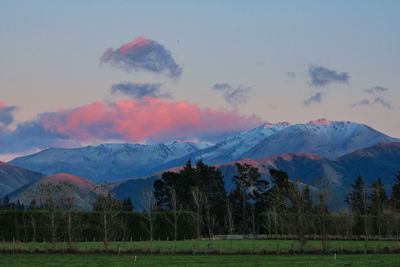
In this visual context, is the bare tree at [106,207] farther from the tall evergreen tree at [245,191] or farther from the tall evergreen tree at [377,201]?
the tall evergreen tree at [245,191]

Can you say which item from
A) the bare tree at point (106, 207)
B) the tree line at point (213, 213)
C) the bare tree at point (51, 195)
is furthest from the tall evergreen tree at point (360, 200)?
the bare tree at point (51, 195)

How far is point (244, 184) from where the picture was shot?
122188 millimetres

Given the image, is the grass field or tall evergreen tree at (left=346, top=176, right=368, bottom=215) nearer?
the grass field

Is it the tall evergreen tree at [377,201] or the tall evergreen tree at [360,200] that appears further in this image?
the tall evergreen tree at [360,200]

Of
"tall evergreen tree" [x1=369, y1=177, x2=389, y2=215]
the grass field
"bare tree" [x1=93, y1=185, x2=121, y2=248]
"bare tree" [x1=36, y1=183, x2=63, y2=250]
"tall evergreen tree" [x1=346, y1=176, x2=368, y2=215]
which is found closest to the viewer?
the grass field

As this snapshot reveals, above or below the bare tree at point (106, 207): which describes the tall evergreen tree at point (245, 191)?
above

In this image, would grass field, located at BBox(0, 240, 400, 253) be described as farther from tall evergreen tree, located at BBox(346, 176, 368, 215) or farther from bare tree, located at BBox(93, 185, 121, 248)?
tall evergreen tree, located at BBox(346, 176, 368, 215)

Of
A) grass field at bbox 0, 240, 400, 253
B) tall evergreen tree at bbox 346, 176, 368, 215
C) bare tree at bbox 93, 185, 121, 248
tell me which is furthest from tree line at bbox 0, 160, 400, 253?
grass field at bbox 0, 240, 400, 253

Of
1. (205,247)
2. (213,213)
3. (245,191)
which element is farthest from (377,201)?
(205,247)

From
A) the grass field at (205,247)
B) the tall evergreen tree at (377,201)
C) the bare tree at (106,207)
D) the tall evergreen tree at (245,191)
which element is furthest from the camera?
the tall evergreen tree at (245,191)
